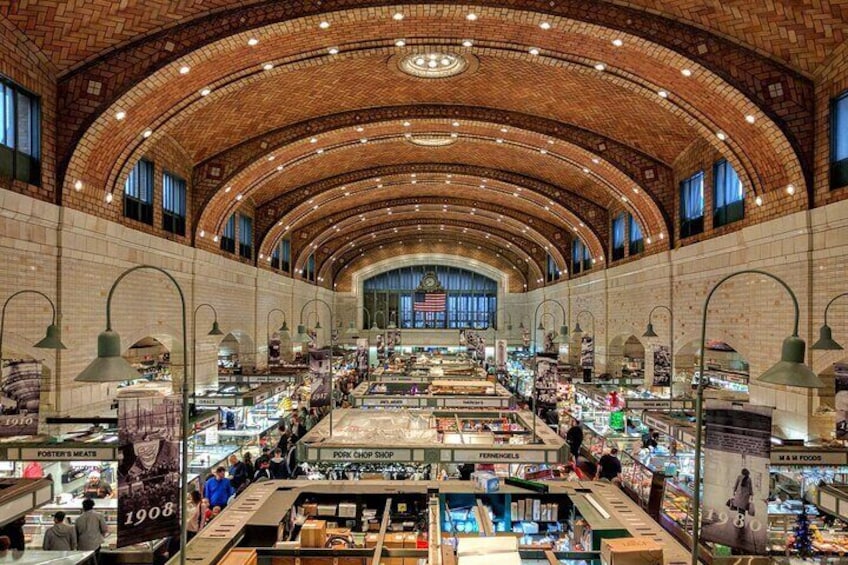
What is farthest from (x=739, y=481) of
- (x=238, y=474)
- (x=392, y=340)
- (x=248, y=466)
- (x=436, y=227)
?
(x=436, y=227)

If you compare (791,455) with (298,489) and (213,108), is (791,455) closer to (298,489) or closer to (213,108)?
(298,489)

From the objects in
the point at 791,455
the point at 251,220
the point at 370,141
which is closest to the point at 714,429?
the point at 791,455

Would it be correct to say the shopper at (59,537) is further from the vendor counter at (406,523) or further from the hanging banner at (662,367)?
the hanging banner at (662,367)

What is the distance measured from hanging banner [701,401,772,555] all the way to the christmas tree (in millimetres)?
3675

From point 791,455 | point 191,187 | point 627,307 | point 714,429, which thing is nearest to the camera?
point 714,429

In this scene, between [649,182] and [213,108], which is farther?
[649,182]

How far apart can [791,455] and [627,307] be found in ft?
43.8

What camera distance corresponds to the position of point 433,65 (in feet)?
47.2

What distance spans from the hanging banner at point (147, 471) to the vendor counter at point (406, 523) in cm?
42

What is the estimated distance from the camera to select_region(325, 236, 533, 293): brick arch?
4278 centimetres

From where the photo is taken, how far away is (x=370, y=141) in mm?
18609

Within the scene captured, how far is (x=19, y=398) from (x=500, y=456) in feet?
22.0

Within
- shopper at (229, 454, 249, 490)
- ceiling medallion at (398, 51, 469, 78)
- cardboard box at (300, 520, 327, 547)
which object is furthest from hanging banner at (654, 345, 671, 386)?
cardboard box at (300, 520, 327, 547)

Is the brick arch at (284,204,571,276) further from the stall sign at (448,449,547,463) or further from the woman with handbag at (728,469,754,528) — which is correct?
the woman with handbag at (728,469,754,528)
